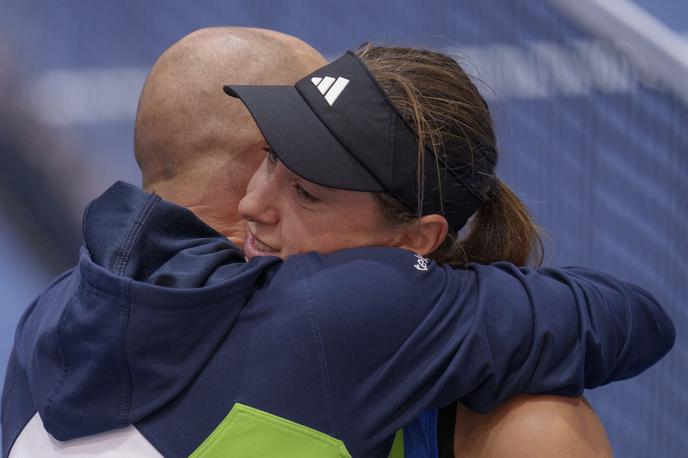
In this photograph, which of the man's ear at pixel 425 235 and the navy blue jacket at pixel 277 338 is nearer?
the navy blue jacket at pixel 277 338

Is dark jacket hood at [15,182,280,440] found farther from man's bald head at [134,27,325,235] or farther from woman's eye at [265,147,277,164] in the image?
man's bald head at [134,27,325,235]

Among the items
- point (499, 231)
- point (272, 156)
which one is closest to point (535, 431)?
point (499, 231)

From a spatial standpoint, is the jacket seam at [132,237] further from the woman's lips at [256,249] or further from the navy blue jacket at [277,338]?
the woman's lips at [256,249]

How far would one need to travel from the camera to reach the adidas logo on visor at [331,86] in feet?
3.28

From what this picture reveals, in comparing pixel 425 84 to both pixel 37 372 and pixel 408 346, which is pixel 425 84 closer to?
pixel 408 346

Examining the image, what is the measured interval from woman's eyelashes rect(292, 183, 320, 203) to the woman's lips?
57 mm

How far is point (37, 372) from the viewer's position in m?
0.99

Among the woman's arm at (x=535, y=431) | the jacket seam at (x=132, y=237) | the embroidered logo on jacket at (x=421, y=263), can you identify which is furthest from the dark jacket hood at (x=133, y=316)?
the woman's arm at (x=535, y=431)

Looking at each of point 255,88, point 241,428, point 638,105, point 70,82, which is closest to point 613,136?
point 638,105

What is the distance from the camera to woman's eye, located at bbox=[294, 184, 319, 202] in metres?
1.01

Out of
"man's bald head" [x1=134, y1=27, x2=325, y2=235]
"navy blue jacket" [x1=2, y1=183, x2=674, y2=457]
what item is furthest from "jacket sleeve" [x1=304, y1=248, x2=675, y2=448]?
"man's bald head" [x1=134, y1=27, x2=325, y2=235]

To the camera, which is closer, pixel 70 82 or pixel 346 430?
pixel 346 430

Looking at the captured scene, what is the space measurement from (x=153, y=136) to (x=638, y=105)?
98 cm

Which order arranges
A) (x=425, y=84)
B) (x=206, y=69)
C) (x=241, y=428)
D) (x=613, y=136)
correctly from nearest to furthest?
1. (x=241, y=428)
2. (x=425, y=84)
3. (x=206, y=69)
4. (x=613, y=136)
